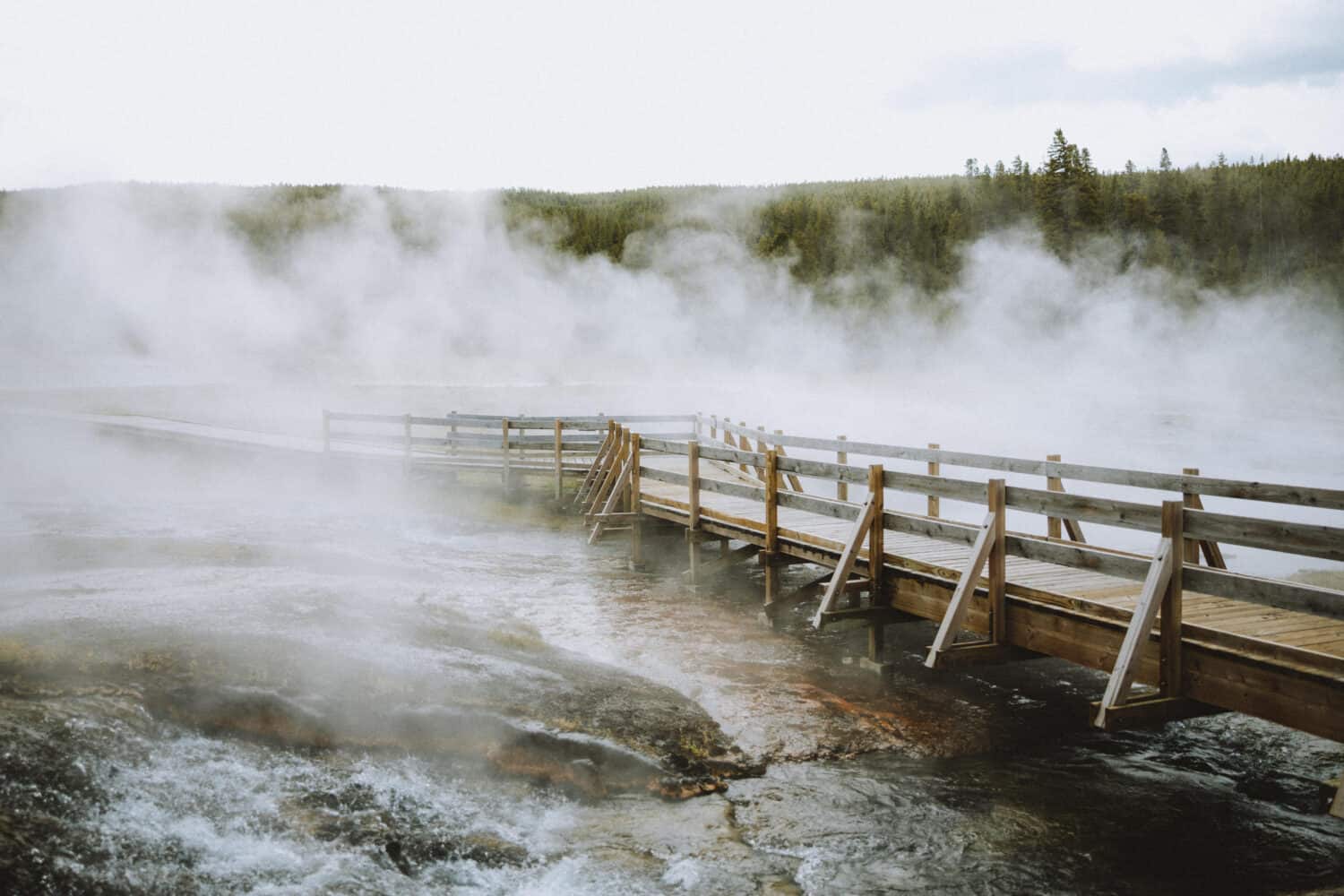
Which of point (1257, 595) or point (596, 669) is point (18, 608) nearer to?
point (596, 669)

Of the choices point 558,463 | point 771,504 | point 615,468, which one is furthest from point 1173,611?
point 558,463

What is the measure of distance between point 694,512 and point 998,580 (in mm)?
4182

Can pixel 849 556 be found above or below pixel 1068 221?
below

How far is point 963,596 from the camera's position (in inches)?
223

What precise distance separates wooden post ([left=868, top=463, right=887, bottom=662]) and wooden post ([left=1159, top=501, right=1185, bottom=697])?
2186mm

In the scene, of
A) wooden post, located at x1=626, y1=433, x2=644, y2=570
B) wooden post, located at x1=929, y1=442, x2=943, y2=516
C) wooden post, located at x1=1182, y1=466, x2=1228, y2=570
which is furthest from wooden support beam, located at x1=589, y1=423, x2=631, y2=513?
wooden post, located at x1=1182, y1=466, x2=1228, y2=570

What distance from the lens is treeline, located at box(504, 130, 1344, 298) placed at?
139 ft

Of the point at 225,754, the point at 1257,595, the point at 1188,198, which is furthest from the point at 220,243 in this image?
the point at 1188,198

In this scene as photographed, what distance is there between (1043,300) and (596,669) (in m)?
37.6

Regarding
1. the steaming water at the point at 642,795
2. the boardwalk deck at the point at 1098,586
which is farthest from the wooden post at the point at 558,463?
the steaming water at the point at 642,795

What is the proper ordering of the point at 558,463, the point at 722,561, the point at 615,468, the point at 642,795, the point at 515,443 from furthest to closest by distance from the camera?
the point at 515,443
the point at 558,463
the point at 615,468
the point at 722,561
the point at 642,795

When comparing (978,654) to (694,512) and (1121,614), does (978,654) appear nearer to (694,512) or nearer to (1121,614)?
(1121,614)

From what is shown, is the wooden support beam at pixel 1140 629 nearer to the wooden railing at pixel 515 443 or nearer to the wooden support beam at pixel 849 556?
the wooden support beam at pixel 849 556

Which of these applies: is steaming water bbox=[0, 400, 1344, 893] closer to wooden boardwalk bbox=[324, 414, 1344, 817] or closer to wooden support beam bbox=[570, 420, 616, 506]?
wooden boardwalk bbox=[324, 414, 1344, 817]
